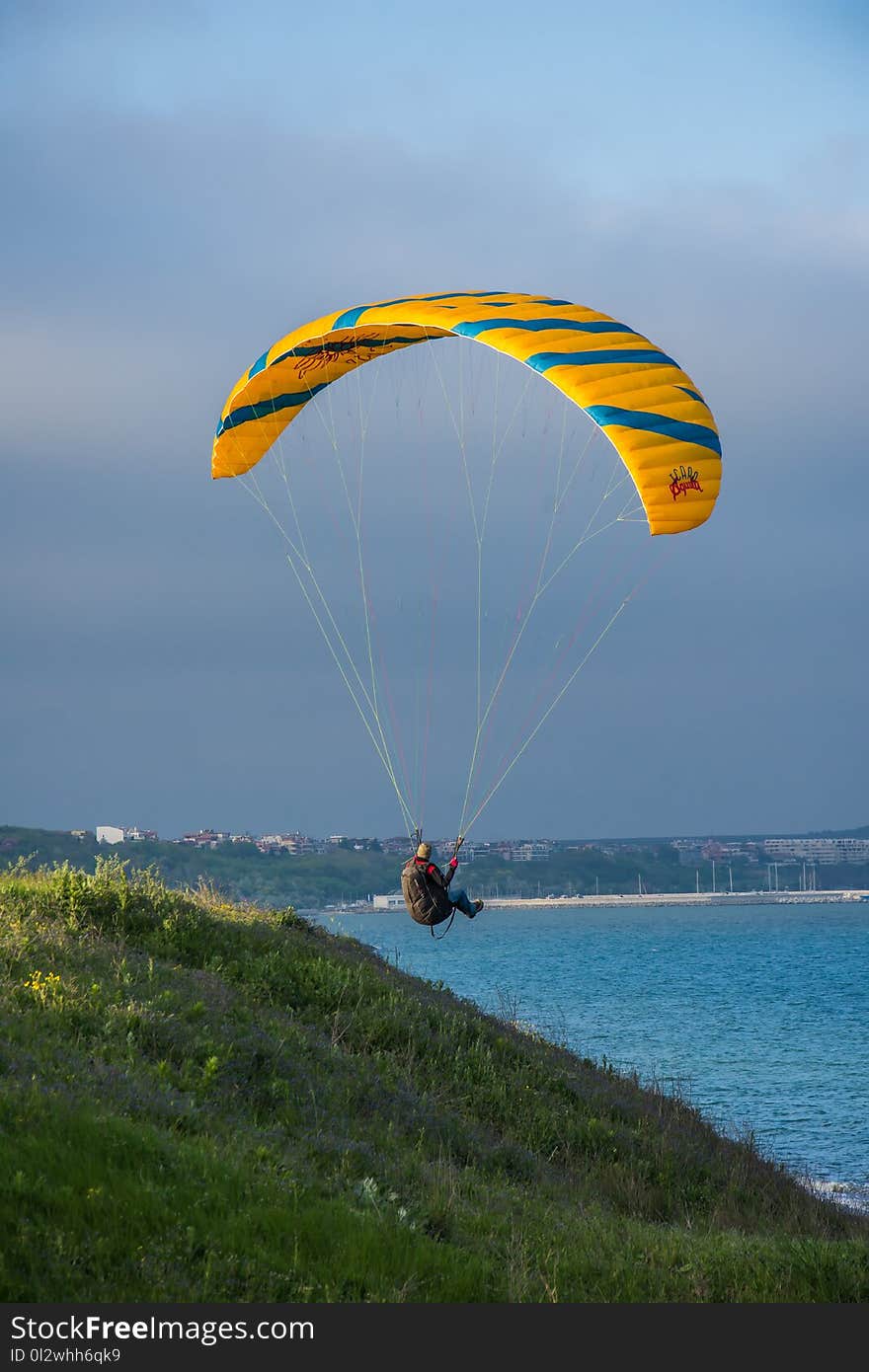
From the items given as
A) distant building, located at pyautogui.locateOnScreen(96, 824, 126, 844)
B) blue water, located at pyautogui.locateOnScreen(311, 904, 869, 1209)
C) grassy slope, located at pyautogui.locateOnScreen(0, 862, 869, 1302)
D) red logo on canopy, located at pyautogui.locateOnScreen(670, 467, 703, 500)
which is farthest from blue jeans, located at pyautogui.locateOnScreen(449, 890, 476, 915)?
distant building, located at pyautogui.locateOnScreen(96, 824, 126, 844)

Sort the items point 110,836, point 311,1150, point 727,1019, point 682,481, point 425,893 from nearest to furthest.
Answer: point 311,1150
point 425,893
point 682,481
point 727,1019
point 110,836

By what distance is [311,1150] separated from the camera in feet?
32.1

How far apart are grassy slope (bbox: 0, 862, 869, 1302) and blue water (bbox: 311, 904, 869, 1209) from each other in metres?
6.04

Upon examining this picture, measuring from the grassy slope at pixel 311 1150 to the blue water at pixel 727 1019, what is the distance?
19.8ft

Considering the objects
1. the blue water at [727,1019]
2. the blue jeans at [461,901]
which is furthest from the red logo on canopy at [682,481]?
the blue water at [727,1019]

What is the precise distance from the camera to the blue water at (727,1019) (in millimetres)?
24531

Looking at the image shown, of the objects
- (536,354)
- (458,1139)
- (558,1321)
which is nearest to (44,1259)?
(558,1321)

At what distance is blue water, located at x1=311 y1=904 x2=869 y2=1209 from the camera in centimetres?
2453

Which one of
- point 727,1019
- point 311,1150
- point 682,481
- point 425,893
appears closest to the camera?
point 311,1150

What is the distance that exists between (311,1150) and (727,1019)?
41.2m

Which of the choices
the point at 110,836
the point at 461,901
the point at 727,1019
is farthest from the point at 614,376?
the point at 110,836

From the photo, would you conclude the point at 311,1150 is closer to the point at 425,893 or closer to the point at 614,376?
the point at 425,893

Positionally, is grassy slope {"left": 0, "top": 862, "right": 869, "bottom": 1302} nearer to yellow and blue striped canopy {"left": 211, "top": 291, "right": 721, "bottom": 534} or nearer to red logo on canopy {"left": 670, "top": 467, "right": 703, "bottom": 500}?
yellow and blue striped canopy {"left": 211, "top": 291, "right": 721, "bottom": 534}

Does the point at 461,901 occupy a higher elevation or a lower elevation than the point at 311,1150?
higher
